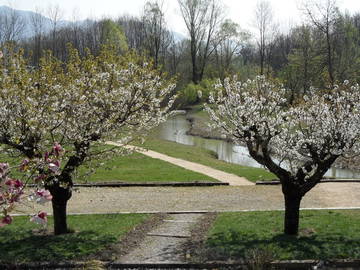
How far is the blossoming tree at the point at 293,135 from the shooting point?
1030 centimetres

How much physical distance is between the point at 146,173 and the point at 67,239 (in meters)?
8.72

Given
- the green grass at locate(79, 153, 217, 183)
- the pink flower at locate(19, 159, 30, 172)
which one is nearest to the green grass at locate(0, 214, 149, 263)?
the green grass at locate(79, 153, 217, 183)

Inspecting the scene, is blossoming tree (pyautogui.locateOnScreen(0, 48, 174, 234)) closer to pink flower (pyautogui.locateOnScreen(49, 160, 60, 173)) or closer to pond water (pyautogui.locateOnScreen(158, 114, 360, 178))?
pink flower (pyautogui.locateOnScreen(49, 160, 60, 173))

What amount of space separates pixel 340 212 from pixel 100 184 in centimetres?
887

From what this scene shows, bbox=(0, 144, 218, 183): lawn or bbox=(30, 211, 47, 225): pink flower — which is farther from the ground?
bbox=(30, 211, 47, 225): pink flower

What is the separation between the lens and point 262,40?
199 feet

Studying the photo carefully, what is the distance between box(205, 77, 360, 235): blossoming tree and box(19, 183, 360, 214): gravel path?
10.2 ft

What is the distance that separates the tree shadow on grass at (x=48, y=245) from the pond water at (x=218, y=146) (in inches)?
424

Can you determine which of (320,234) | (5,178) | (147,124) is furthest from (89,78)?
(320,234)

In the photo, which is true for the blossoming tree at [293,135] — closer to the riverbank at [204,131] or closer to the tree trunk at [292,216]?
the tree trunk at [292,216]

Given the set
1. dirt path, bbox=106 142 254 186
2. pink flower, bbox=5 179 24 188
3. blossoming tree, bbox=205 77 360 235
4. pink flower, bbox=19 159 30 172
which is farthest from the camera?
dirt path, bbox=106 142 254 186

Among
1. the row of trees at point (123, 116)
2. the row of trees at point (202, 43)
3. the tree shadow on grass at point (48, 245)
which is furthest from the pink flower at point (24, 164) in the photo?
the row of trees at point (202, 43)

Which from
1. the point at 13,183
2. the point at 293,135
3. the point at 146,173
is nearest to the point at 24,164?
the point at 13,183

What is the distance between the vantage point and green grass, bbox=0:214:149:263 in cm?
979
